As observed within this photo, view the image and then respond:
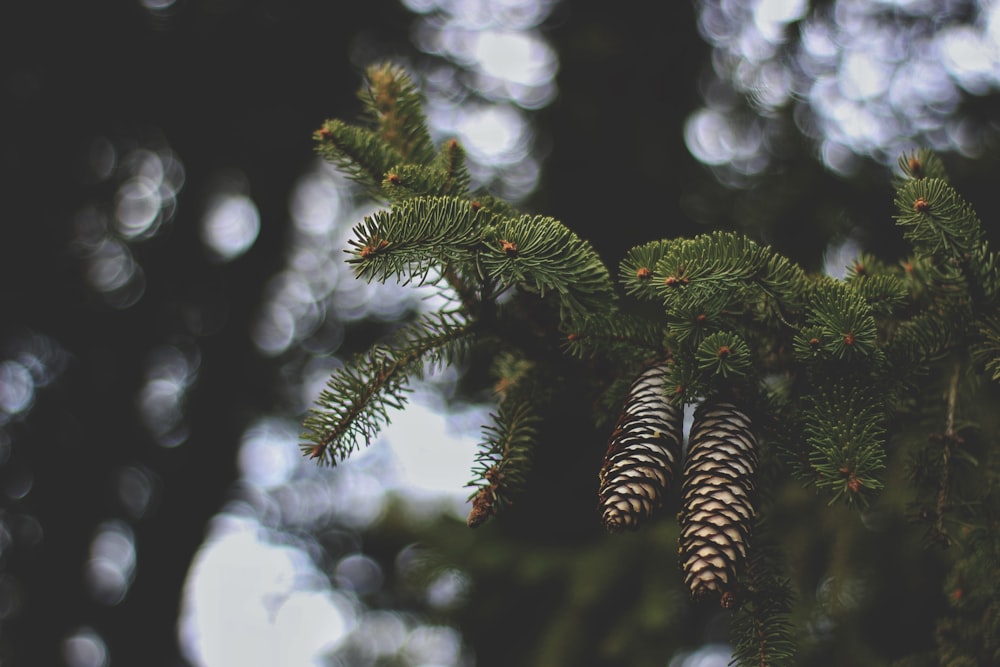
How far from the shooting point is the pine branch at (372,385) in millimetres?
930

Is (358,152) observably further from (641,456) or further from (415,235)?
(641,456)

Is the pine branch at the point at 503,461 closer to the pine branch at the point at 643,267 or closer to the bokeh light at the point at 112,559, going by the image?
the pine branch at the point at 643,267

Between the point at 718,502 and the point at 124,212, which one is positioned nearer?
the point at 718,502

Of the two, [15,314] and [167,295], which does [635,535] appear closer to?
[167,295]

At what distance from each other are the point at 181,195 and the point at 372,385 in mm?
3425

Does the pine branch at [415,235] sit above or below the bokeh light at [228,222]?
below

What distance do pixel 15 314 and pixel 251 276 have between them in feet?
4.12

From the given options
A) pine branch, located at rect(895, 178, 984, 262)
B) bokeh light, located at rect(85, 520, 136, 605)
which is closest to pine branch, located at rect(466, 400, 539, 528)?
pine branch, located at rect(895, 178, 984, 262)

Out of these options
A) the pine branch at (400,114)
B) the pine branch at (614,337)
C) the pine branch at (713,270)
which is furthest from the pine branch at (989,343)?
the pine branch at (400,114)

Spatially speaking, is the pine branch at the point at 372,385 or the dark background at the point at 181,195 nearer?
the pine branch at the point at 372,385

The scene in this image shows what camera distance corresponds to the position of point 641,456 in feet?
2.72

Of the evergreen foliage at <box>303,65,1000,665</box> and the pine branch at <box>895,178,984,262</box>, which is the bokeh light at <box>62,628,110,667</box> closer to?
the evergreen foliage at <box>303,65,1000,665</box>

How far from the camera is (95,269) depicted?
402 cm

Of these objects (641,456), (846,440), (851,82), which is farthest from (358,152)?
(851,82)
